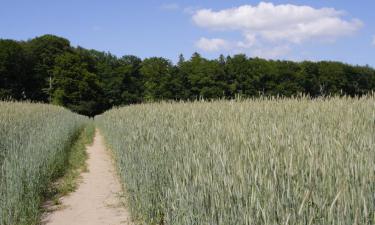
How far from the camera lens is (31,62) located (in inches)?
2518

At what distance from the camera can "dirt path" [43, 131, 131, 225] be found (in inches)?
268

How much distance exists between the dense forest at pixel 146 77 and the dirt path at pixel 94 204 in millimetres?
47990

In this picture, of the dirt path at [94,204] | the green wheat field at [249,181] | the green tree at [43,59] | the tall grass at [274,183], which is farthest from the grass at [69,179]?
the green tree at [43,59]

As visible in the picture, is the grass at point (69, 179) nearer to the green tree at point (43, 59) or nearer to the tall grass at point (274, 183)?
the tall grass at point (274, 183)

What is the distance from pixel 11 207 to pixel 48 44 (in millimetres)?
65693

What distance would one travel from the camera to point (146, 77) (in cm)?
7244

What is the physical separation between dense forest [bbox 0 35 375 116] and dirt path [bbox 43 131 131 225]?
47990mm

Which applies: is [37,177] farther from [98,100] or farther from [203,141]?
[98,100]

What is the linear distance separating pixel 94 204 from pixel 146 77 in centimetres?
6524

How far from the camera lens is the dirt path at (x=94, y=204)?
22.3 ft


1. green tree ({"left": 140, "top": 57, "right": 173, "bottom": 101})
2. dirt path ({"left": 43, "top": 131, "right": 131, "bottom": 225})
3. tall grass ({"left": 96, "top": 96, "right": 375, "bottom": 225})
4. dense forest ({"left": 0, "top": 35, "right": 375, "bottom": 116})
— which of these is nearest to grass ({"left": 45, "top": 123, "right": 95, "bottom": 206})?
dirt path ({"left": 43, "top": 131, "right": 131, "bottom": 225})

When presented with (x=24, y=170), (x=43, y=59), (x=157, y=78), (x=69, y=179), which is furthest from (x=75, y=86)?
(x=24, y=170)

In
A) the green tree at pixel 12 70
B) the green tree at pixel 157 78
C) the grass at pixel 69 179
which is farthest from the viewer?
the green tree at pixel 157 78

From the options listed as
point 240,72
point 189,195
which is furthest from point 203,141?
point 240,72
